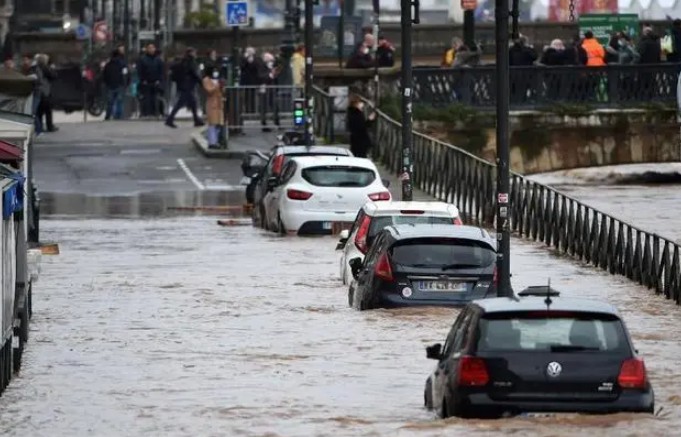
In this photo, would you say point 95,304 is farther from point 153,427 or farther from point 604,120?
point 604,120

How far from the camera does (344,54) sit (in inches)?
2913

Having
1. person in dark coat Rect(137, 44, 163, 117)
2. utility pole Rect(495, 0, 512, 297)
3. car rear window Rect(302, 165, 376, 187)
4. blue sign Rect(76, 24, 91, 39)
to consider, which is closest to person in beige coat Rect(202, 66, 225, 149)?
person in dark coat Rect(137, 44, 163, 117)

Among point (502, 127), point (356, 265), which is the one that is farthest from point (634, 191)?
point (356, 265)

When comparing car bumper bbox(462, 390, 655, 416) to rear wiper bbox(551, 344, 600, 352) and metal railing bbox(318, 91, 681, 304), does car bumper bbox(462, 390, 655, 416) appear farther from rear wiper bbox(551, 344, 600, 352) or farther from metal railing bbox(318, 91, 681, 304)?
metal railing bbox(318, 91, 681, 304)

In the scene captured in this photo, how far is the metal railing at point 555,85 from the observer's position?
59531 mm

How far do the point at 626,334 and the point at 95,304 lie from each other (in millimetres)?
14567

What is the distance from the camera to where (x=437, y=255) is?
28.7m

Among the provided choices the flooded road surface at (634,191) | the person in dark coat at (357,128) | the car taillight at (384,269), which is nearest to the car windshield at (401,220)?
the car taillight at (384,269)

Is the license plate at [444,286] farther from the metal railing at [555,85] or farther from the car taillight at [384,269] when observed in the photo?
the metal railing at [555,85]

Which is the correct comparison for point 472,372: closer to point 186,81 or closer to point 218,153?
point 218,153

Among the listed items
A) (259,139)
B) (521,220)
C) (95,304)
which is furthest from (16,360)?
(259,139)

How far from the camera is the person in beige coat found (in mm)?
60719

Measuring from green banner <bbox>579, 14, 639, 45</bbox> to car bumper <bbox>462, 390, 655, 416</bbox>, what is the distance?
4559cm

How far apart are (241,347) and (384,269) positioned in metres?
2.01
